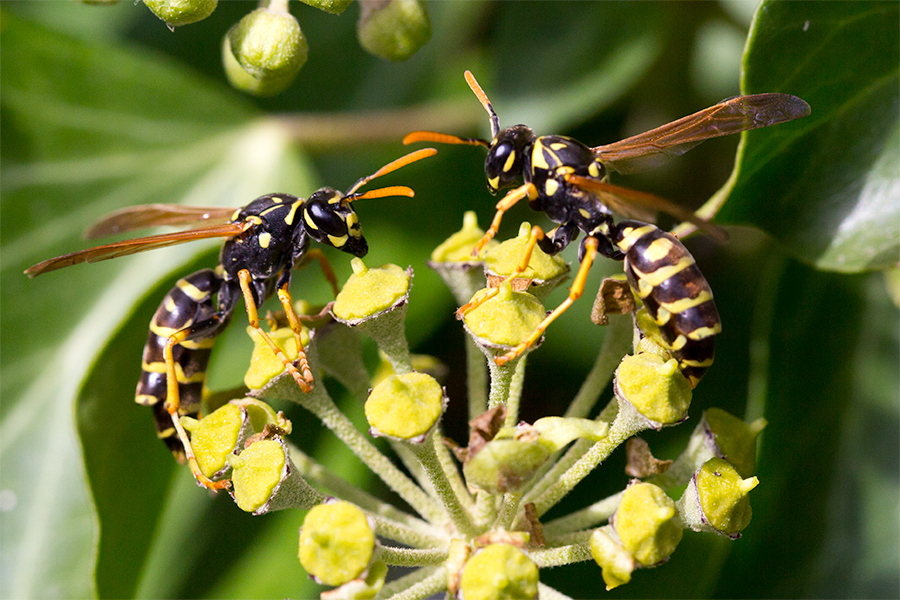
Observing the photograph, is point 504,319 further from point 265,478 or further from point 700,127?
point 700,127

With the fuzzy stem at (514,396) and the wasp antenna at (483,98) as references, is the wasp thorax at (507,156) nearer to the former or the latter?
the wasp antenna at (483,98)

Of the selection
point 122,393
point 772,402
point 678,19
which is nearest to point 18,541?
point 122,393

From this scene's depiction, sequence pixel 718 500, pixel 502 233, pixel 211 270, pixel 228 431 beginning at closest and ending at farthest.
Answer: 1. pixel 718 500
2. pixel 228 431
3. pixel 211 270
4. pixel 502 233

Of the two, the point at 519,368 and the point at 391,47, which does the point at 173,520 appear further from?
the point at 391,47

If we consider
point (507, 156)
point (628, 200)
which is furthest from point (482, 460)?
point (507, 156)

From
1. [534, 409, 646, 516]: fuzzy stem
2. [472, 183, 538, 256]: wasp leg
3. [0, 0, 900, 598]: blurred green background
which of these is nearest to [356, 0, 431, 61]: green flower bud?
[472, 183, 538, 256]: wasp leg

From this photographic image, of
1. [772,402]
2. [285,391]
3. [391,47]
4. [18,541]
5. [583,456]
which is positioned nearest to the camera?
[583,456]

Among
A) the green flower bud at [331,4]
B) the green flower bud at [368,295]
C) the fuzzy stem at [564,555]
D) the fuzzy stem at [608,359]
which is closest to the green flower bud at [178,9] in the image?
the green flower bud at [331,4]
